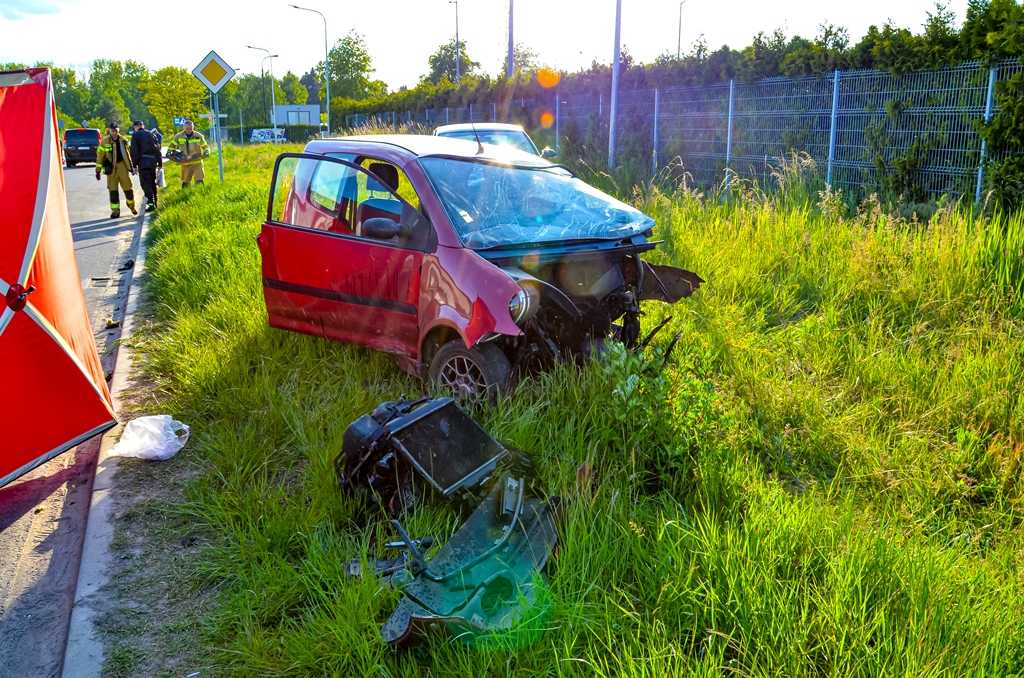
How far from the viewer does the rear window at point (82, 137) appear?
4212cm

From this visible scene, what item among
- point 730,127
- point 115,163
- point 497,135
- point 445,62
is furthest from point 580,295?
point 445,62

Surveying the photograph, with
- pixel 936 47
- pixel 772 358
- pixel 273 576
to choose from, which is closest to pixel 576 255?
pixel 772 358

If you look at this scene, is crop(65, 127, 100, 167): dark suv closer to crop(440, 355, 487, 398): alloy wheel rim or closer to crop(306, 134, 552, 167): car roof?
crop(306, 134, 552, 167): car roof

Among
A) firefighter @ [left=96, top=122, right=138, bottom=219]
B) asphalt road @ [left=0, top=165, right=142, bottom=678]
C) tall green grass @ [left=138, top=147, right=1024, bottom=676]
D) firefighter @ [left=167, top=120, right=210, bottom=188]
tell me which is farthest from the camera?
firefighter @ [left=167, top=120, right=210, bottom=188]

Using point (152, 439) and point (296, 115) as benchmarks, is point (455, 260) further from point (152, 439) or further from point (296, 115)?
point (296, 115)

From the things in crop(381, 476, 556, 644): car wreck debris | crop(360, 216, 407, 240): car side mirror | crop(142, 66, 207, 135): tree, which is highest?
crop(142, 66, 207, 135): tree

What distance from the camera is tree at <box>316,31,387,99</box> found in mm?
87875

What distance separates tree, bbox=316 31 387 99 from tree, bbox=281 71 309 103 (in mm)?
28108

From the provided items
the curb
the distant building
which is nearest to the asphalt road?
the curb

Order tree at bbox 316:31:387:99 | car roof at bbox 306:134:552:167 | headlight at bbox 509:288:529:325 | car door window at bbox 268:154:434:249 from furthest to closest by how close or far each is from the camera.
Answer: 1. tree at bbox 316:31:387:99
2. car roof at bbox 306:134:552:167
3. car door window at bbox 268:154:434:249
4. headlight at bbox 509:288:529:325

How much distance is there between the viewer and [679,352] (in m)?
5.58

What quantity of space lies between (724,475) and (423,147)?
3184 millimetres

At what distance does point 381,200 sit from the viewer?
219 inches

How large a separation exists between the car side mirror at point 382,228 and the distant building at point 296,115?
75.3m
